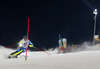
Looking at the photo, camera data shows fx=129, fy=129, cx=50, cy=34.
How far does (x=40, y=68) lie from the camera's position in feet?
7.46

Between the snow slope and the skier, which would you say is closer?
the snow slope

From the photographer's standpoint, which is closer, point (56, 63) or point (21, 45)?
point (56, 63)

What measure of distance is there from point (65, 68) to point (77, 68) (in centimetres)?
21

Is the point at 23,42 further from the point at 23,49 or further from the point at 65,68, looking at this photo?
the point at 65,68

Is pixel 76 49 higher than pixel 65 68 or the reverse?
the reverse

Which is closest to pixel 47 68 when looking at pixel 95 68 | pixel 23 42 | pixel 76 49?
pixel 95 68

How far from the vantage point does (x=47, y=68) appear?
228 cm

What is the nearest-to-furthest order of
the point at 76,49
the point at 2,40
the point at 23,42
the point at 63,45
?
the point at 23,42
the point at 63,45
the point at 76,49
the point at 2,40

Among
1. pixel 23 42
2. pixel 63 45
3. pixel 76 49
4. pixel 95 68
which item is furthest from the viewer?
pixel 76 49

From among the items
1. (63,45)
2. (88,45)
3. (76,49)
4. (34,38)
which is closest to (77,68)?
(63,45)

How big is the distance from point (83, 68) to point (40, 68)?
0.74m

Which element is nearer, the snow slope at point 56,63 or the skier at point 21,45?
the snow slope at point 56,63

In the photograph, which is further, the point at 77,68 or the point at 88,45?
the point at 88,45

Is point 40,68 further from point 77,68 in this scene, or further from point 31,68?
point 77,68
